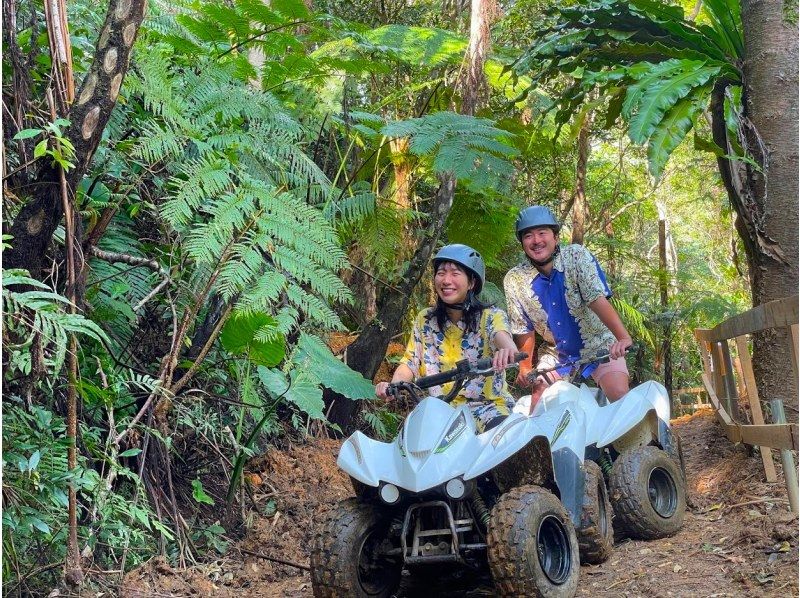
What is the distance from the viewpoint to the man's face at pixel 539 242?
5.36m

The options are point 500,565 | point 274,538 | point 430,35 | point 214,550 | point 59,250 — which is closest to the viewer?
point 500,565

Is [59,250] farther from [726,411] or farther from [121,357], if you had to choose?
[726,411]

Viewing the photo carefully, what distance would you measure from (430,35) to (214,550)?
15.8 ft

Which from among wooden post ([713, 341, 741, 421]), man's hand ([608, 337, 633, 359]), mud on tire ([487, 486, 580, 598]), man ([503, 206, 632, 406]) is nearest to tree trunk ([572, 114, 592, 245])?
wooden post ([713, 341, 741, 421])

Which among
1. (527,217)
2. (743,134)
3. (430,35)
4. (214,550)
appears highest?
(430,35)

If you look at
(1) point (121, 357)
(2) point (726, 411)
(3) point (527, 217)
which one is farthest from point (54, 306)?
(2) point (726, 411)

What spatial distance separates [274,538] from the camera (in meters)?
5.15

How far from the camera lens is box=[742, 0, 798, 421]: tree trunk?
5.70 m

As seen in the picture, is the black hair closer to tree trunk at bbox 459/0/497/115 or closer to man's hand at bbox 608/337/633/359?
man's hand at bbox 608/337/633/359

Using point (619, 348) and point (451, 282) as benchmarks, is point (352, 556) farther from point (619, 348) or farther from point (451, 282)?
point (619, 348)

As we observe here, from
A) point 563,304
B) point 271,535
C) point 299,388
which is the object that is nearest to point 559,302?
point 563,304

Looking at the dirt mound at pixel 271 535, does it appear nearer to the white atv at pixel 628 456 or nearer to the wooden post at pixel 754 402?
the white atv at pixel 628 456

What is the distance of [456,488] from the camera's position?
371cm

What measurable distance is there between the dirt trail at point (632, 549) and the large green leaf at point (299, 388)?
0.94 m
